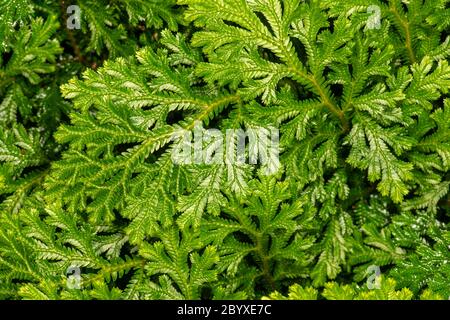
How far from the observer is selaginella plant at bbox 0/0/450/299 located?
7.25 ft

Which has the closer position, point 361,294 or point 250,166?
point 361,294

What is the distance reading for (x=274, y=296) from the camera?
2027 mm

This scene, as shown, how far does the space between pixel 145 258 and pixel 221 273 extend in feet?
1.14

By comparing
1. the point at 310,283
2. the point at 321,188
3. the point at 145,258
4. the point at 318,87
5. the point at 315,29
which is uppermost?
the point at 315,29

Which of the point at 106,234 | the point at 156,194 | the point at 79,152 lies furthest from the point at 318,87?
the point at 106,234

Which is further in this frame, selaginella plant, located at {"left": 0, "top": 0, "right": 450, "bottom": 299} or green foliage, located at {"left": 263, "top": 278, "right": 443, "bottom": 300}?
selaginella plant, located at {"left": 0, "top": 0, "right": 450, "bottom": 299}

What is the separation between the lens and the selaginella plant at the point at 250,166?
2209 mm

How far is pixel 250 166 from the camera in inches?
88.0

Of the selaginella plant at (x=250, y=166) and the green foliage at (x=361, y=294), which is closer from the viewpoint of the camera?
the green foliage at (x=361, y=294)

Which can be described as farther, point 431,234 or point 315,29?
point 431,234

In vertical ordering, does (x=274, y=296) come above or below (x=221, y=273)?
above

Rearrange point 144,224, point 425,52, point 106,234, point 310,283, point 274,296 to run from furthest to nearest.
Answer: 1. point 106,234
2. point 310,283
3. point 425,52
4. point 144,224
5. point 274,296

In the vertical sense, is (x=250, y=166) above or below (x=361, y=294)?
above

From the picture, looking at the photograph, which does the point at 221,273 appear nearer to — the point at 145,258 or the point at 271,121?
the point at 145,258
